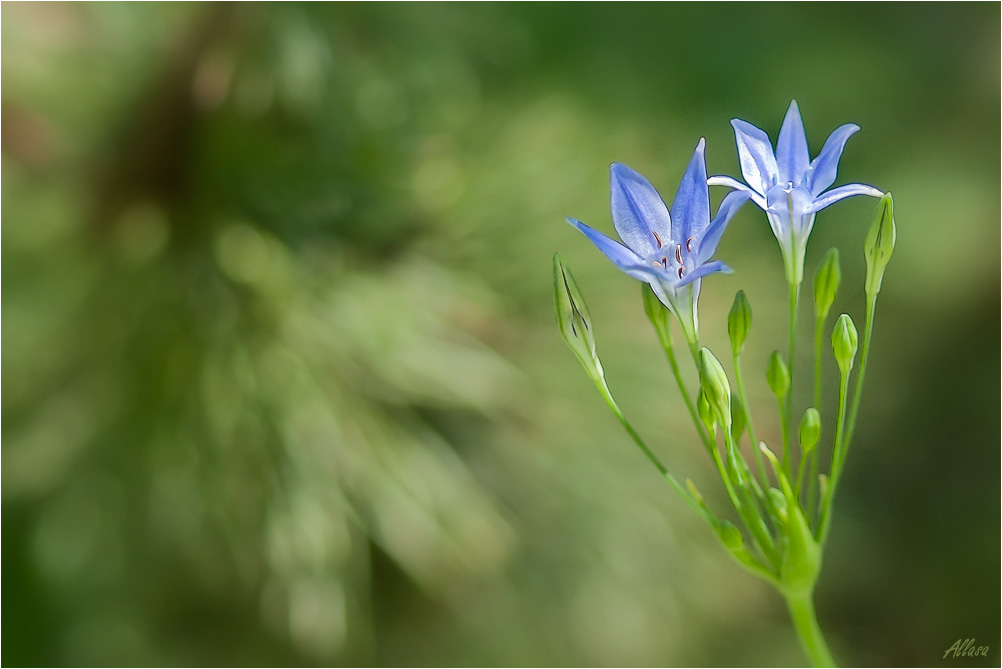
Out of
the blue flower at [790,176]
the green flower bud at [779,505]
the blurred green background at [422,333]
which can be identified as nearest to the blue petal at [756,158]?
the blue flower at [790,176]

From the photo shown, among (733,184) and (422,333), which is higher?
(733,184)

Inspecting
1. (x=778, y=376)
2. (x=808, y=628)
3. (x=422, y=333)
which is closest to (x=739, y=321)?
(x=778, y=376)

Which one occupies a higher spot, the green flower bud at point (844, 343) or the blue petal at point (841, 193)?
the blue petal at point (841, 193)

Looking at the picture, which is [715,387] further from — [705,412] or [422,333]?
[422,333]

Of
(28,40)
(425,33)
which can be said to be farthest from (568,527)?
(28,40)

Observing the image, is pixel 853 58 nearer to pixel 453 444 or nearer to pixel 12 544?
pixel 453 444

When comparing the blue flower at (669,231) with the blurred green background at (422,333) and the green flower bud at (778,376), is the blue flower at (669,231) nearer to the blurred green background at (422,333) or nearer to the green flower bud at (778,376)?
the green flower bud at (778,376)
